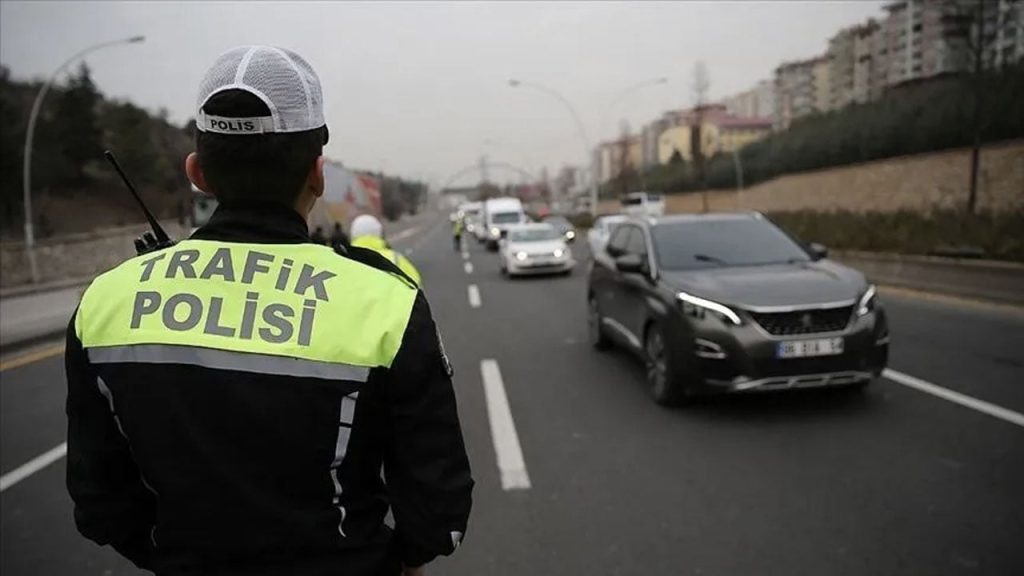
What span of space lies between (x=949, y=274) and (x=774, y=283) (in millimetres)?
8423

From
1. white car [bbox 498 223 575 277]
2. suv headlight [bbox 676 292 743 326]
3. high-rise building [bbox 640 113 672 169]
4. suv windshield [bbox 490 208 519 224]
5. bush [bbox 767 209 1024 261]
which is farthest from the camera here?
high-rise building [bbox 640 113 672 169]

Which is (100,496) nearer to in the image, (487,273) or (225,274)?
(225,274)

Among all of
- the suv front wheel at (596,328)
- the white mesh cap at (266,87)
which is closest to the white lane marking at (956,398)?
the suv front wheel at (596,328)

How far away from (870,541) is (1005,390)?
3.60 m

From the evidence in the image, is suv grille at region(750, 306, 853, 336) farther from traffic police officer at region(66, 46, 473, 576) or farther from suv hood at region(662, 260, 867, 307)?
traffic police officer at region(66, 46, 473, 576)

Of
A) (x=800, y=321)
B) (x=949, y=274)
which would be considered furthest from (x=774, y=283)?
(x=949, y=274)

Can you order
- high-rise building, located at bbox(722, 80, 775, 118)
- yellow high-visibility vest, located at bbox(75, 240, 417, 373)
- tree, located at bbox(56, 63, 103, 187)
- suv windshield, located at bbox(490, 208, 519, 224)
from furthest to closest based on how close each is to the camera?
high-rise building, located at bbox(722, 80, 775, 118) < tree, located at bbox(56, 63, 103, 187) < suv windshield, located at bbox(490, 208, 519, 224) < yellow high-visibility vest, located at bbox(75, 240, 417, 373)

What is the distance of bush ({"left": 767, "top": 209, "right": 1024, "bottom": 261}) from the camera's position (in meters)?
13.4

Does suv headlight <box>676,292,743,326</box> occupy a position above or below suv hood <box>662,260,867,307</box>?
below

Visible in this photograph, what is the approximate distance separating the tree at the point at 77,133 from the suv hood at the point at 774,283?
54.0m

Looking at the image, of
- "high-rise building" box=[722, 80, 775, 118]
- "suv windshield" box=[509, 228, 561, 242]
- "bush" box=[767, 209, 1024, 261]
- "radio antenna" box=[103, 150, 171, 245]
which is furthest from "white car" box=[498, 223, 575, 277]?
"high-rise building" box=[722, 80, 775, 118]

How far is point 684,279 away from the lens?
6.51m

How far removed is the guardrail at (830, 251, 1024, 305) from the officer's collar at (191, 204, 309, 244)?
39.8ft

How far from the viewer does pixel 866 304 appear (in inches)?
235
